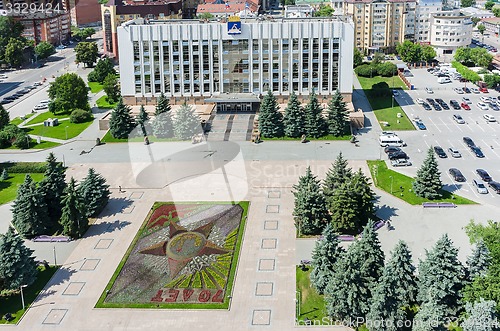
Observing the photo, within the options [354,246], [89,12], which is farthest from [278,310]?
[89,12]

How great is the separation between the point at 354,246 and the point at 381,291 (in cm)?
390

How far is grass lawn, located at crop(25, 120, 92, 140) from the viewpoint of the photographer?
68.1 meters

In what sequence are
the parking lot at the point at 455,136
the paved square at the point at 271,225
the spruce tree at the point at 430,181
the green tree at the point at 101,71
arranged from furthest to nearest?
1. the green tree at the point at 101,71
2. the parking lot at the point at 455,136
3. the spruce tree at the point at 430,181
4. the paved square at the point at 271,225

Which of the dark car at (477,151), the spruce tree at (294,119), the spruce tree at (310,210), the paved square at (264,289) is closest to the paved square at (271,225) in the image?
the spruce tree at (310,210)

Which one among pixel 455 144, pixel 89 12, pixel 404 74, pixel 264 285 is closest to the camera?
pixel 264 285

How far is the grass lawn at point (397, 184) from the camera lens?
4847cm

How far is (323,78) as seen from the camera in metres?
70.8

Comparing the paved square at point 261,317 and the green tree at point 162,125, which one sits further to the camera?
the green tree at point 162,125

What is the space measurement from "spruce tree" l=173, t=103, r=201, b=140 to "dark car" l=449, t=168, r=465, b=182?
1038 inches

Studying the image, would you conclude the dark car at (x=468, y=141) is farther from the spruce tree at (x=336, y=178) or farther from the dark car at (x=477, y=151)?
the spruce tree at (x=336, y=178)

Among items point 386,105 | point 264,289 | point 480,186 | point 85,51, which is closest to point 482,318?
point 264,289

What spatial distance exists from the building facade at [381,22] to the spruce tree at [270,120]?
177ft

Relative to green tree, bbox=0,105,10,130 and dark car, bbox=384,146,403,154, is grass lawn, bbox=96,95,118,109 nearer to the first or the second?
green tree, bbox=0,105,10,130

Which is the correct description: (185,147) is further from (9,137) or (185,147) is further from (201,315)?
(201,315)
